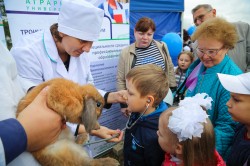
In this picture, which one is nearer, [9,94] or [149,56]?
[9,94]

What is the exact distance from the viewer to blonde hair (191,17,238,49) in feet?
6.78

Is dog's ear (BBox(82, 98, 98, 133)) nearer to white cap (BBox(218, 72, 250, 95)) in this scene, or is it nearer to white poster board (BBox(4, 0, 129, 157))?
white cap (BBox(218, 72, 250, 95))

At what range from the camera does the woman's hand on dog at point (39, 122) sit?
3.22ft

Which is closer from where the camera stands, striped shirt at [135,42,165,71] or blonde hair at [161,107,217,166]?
blonde hair at [161,107,217,166]

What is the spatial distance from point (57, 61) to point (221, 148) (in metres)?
1.66

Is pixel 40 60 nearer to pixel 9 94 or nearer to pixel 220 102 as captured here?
pixel 9 94

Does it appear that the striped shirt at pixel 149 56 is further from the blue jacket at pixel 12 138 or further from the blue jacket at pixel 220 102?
the blue jacket at pixel 12 138

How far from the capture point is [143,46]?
13.3 ft

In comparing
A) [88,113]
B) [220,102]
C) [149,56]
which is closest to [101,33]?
[149,56]

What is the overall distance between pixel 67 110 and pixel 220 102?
1375mm

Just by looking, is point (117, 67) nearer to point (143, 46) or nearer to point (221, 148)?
point (143, 46)

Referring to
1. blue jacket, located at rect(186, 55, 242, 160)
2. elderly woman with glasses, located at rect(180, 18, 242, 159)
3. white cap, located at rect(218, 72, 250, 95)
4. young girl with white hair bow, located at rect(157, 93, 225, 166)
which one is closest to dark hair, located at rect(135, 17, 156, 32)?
elderly woman with glasses, located at rect(180, 18, 242, 159)

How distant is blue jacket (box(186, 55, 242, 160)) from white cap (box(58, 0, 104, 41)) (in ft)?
3.85

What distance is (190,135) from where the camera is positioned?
51.0 inches
